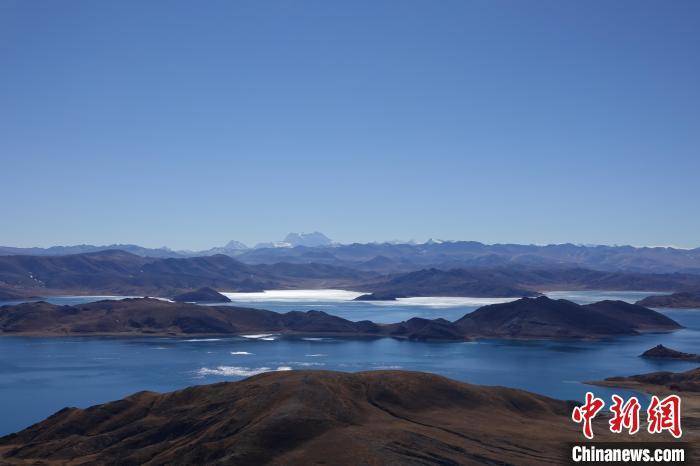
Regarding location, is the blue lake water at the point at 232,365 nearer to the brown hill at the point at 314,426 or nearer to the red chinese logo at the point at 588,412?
the brown hill at the point at 314,426

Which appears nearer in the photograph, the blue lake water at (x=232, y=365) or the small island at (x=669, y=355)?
the blue lake water at (x=232, y=365)

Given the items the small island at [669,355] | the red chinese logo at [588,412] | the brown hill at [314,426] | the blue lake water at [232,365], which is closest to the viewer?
the red chinese logo at [588,412]

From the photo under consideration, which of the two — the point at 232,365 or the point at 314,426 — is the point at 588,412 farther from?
the point at 232,365

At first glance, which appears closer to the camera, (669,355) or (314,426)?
(314,426)

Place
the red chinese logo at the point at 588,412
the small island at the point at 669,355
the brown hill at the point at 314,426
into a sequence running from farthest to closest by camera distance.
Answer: the small island at the point at 669,355 < the brown hill at the point at 314,426 < the red chinese logo at the point at 588,412

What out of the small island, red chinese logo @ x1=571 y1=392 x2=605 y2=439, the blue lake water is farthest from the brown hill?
the small island

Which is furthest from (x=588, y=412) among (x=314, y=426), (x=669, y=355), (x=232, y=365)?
(x=669, y=355)

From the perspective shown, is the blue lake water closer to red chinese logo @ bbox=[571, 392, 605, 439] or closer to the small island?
the small island

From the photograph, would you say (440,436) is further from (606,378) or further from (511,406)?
(606,378)

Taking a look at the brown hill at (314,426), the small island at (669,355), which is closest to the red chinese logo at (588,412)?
the brown hill at (314,426)
